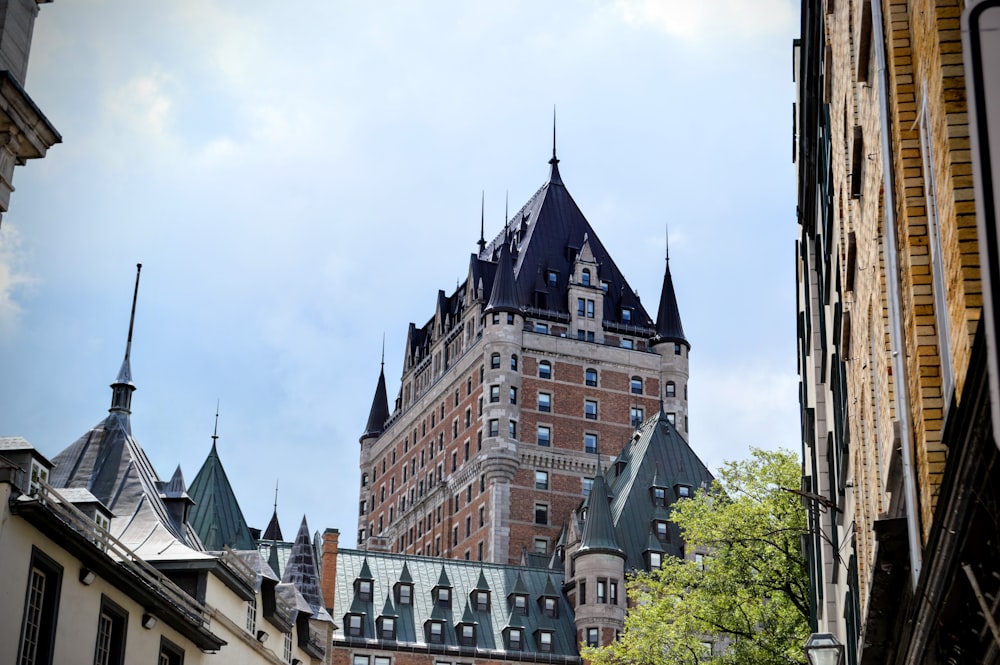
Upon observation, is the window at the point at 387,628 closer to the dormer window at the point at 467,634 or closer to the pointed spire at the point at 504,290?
the dormer window at the point at 467,634

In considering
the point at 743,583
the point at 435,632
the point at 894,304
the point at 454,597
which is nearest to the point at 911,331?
the point at 894,304

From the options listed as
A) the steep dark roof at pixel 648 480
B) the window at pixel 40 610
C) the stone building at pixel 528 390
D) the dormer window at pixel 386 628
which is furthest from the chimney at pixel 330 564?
the window at pixel 40 610

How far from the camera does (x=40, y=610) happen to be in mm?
22938

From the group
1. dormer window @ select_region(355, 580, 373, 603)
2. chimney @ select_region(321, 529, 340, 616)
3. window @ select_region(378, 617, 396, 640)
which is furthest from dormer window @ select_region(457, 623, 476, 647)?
chimney @ select_region(321, 529, 340, 616)

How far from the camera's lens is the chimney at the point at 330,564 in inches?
3078

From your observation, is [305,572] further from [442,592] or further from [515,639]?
[442,592]

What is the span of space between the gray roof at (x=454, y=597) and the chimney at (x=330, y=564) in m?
0.58

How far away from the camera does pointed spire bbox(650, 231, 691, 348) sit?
106m

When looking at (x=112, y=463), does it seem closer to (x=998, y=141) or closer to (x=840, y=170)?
(x=840, y=170)

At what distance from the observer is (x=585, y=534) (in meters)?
81.6

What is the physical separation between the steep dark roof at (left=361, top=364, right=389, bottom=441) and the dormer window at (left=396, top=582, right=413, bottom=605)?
42904mm

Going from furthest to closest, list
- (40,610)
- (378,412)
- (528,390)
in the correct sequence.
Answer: (378,412) < (528,390) < (40,610)

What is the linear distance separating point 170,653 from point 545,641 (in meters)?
53.3

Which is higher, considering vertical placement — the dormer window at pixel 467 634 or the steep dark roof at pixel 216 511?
the steep dark roof at pixel 216 511
